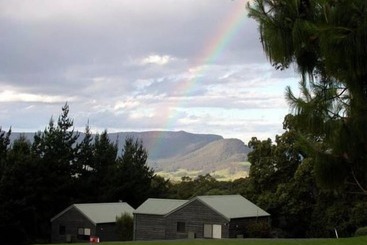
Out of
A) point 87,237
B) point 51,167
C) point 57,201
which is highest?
point 51,167

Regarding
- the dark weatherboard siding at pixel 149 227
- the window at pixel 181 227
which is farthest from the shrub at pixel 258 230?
the dark weatherboard siding at pixel 149 227

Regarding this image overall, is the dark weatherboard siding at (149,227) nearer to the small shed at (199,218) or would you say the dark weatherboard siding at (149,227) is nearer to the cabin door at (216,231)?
the small shed at (199,218)

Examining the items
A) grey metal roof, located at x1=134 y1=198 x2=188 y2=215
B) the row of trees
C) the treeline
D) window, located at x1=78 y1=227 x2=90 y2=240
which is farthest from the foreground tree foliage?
window, located at x1=78 y1=227 x2=90 y2=240

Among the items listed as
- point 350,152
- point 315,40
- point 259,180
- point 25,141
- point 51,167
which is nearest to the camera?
point 315,40

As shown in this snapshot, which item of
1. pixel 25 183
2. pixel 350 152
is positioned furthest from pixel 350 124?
pixel 25 183

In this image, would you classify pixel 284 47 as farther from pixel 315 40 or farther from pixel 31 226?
pixel 31 226

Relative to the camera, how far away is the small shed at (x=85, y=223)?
4253cm

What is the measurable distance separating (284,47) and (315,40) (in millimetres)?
479

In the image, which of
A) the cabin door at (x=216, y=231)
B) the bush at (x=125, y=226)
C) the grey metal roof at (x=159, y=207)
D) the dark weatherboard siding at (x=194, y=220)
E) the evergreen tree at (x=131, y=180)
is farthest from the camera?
the evergreen tree at (x=131, y=180)

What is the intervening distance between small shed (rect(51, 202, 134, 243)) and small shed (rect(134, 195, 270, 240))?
9.44 feet

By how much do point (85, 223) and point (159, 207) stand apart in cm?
618

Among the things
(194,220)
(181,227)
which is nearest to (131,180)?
(181,227)

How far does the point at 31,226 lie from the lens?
→ 143 feet

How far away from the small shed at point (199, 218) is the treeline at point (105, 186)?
2.70 metres
